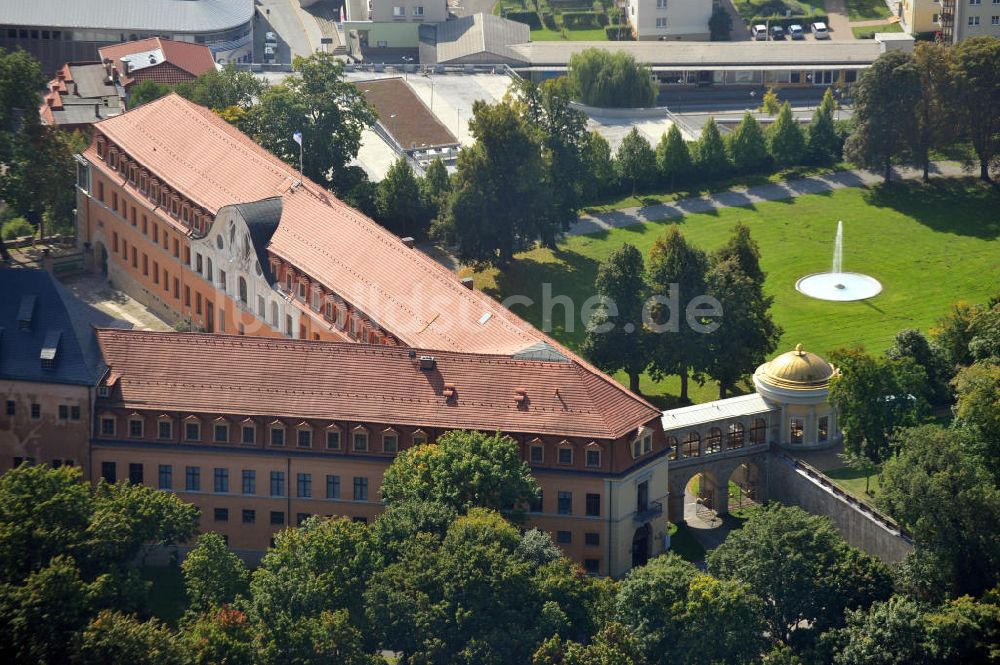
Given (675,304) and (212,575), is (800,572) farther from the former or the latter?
(675,304)

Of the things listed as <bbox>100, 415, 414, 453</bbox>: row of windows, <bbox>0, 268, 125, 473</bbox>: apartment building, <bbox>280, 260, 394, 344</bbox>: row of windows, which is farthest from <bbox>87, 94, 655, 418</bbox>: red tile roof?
<bbox>0, 268, 125, 473</bbox>: apartment building

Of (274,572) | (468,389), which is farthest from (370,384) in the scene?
(274,572)

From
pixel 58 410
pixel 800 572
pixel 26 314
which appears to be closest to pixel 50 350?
pixel 26 314

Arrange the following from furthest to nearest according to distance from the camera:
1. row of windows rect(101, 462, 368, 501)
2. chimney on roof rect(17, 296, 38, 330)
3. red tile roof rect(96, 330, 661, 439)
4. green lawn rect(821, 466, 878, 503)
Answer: green lawn rect(821, 466, 878, 503) → chimney on roof rect(17, 296, 38, 330) → row of windows rect(101, 462, 368, 501) → red tile roof rect(96, 330, 661, 439)

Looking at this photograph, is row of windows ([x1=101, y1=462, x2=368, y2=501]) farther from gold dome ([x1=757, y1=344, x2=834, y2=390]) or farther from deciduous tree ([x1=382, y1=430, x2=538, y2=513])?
gold dome ([x1=757, y1=344, x2=834, y2=390])

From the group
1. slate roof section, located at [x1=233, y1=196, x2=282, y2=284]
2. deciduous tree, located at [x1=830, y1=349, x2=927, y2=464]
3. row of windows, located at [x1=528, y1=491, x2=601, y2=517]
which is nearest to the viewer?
row of windows, located at [x1=528, y1=491, x2=601, y2=517]

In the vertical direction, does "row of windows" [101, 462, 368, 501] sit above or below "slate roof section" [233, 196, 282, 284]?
below
